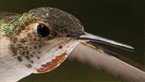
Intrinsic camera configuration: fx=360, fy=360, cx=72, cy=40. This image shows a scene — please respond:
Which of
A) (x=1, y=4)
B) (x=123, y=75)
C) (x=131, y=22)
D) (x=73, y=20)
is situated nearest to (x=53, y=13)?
(x=73, y=20)

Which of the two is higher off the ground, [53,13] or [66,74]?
[53,13]

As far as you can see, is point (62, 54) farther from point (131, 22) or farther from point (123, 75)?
point (131, 22)

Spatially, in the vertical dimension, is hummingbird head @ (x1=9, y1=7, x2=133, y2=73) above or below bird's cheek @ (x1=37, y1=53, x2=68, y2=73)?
above

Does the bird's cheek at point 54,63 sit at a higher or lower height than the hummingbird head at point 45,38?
lower

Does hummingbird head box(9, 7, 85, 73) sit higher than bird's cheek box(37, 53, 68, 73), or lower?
higher

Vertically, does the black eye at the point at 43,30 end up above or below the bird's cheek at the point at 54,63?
above
